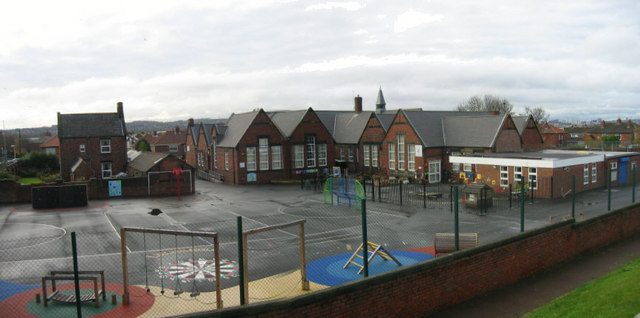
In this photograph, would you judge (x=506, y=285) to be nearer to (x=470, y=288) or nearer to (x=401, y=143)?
(x=470, y=288)

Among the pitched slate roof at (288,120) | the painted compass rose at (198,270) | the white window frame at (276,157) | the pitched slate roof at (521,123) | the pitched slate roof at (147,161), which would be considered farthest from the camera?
the pitched slate roof at (288,120)

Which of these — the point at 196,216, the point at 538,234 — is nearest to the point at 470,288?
the point at 538,234

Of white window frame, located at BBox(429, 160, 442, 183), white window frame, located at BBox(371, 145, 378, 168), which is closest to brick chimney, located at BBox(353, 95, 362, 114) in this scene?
white window frame, located at BBox(371, 145, 378, 168)

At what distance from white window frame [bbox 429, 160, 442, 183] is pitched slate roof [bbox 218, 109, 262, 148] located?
56.1 ft

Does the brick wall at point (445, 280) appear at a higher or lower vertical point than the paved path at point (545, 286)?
higher

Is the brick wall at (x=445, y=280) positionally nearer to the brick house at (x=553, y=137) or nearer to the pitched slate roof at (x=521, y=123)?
the pitched slate roof at (x=521, y=123)

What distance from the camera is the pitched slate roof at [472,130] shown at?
38844 mm

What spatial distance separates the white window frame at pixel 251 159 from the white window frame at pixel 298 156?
4212 millimetres

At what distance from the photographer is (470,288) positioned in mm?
11328

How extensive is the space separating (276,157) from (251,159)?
262cm

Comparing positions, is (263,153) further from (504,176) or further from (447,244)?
(447,244)

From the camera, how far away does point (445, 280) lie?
35.2 ft

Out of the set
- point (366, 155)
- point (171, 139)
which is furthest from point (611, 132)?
point (171, 139)

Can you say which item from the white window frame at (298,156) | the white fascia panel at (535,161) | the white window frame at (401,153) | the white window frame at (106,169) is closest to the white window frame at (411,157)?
the white window frame at (401,153)
